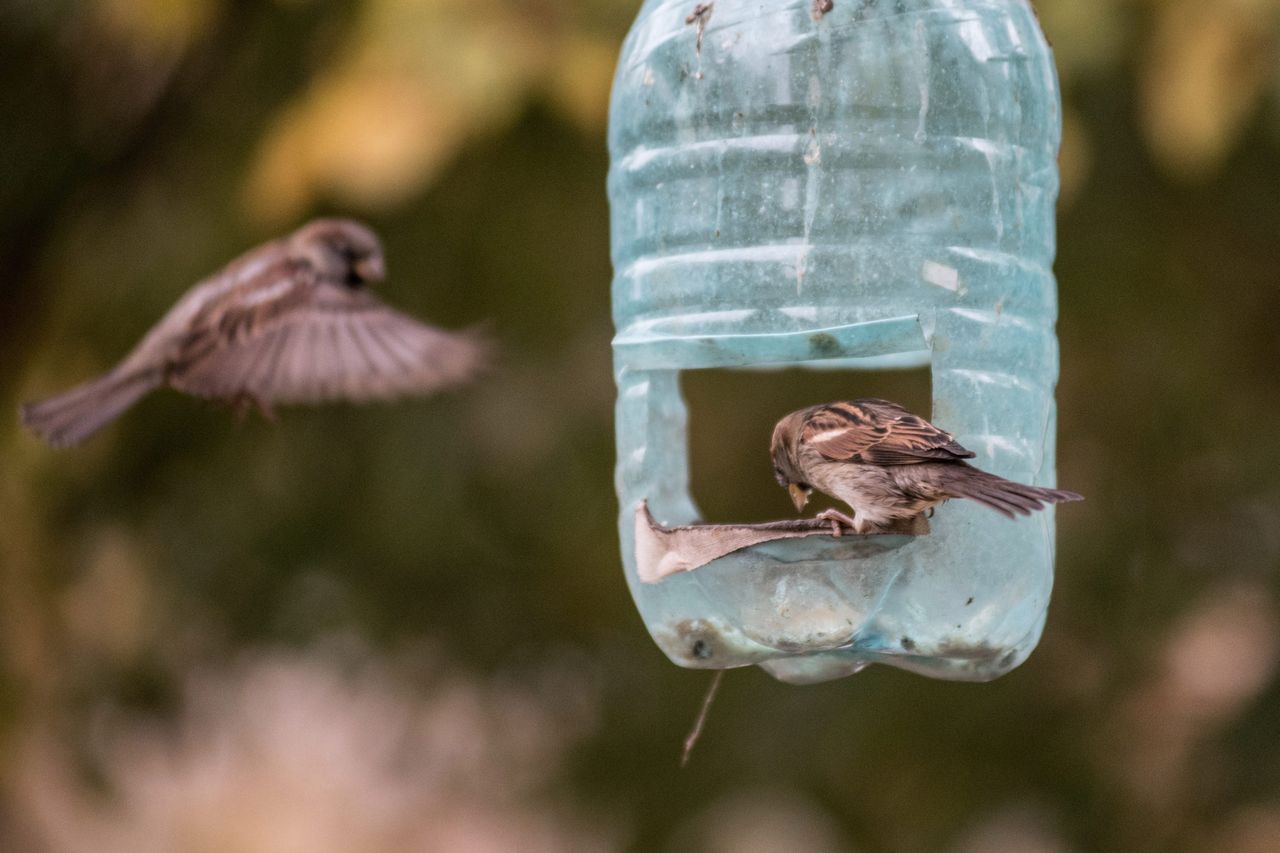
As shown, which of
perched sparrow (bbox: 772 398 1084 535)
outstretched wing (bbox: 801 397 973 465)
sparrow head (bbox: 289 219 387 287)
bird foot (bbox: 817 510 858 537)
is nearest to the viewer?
perched sparrow (bbox: 772 398 1084 535)

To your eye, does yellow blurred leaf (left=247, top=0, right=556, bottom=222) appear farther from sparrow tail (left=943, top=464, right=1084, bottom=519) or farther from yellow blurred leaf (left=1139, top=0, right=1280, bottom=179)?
sparrow tail (left=943, top=464, right=1084, bottom=519)

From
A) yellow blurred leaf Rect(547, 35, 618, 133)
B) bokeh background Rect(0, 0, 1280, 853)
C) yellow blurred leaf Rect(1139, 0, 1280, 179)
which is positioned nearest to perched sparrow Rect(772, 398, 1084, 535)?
yellow blurred leaf Rect(547, 35, 618, 133)

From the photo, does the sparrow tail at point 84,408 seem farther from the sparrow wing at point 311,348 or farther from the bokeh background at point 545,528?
the bokeh background at point 545,528

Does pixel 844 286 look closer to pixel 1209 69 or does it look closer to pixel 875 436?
pixel 875 436

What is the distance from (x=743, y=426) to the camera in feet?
25.9

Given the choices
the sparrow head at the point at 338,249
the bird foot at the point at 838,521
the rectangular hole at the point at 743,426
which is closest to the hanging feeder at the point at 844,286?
the bird foot at the point at 838,521

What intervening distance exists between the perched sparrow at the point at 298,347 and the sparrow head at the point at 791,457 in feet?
3.70

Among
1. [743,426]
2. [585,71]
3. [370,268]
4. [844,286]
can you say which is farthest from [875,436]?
[743,426]

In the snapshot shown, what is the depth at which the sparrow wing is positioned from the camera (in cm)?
515

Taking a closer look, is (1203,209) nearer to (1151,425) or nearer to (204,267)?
(1151,425)

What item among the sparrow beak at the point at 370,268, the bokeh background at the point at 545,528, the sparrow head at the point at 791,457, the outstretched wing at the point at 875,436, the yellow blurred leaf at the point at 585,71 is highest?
the yellow blurred leaf at the point at 585,71

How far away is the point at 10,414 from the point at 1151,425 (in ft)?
15.4

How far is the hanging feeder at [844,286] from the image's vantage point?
154 inches

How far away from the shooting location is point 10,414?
730cm
